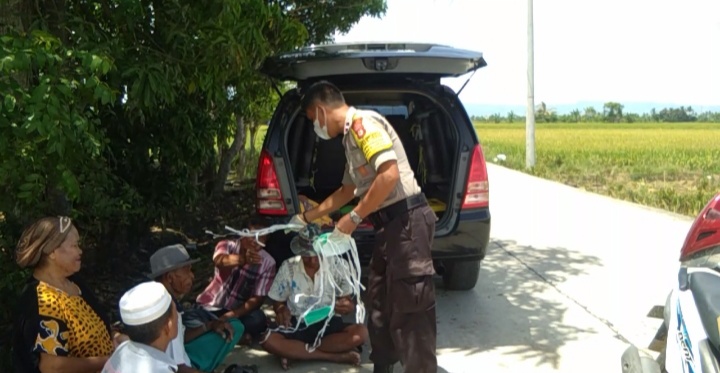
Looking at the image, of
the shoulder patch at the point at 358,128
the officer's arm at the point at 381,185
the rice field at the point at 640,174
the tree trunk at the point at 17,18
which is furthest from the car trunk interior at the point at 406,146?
the rice field at the point at 640,174

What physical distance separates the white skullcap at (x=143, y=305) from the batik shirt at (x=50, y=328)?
459 millimetres

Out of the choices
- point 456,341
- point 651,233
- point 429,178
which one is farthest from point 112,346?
point 651,233

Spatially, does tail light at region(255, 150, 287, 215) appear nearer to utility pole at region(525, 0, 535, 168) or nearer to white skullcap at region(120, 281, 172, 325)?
white skullcap at region(120, 281, 172, 325)

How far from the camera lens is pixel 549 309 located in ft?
17.2

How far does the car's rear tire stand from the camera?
545 centimetres

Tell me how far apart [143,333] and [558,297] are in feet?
12.6

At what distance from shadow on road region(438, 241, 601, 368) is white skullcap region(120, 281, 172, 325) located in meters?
2.24

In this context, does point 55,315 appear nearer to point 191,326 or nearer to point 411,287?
point 191,326

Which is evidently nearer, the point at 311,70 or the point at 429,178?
the point at 311,70

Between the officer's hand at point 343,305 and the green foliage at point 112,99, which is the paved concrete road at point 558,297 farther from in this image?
the green foliage at point 112,99

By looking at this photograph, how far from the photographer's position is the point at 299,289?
4227 millimetres

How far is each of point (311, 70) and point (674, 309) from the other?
2.52 metres

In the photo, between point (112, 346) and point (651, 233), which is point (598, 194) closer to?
point (651, 233)

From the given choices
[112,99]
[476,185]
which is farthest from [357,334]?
[112,99]
